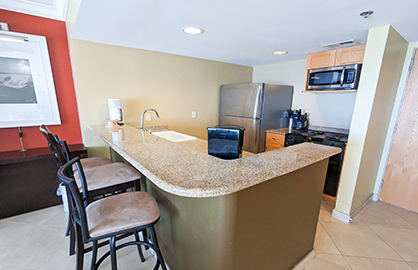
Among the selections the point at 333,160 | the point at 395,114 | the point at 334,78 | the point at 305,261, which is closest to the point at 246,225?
the point at 305,261

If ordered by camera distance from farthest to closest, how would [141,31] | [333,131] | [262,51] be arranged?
[333,131] → [262,51] → [141,31]

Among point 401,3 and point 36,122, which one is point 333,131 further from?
point 36,122

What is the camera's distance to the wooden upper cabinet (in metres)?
2.13

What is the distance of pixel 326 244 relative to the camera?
1774 millimetres

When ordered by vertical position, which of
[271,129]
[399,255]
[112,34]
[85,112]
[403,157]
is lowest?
[399,255]

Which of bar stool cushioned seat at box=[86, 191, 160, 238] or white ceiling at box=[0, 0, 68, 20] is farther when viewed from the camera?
white ceiling at box=[0, 0, 68, 20]

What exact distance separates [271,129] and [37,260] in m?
3.19

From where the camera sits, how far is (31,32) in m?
2.08

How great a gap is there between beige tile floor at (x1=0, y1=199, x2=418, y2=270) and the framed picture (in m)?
1.16

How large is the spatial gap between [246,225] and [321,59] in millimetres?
2517

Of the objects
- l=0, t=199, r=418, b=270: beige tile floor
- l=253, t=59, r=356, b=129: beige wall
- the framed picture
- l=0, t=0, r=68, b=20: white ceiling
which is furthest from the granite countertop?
l=0, t=0, r=68, b=20: white ceiling

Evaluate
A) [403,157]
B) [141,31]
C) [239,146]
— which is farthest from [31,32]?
[403,157]

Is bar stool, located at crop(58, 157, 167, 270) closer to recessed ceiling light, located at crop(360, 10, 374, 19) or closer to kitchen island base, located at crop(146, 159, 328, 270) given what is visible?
kitchen island base, located at crop(146, 159, 328, 270)

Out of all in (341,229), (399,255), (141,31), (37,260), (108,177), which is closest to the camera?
(108,177)
